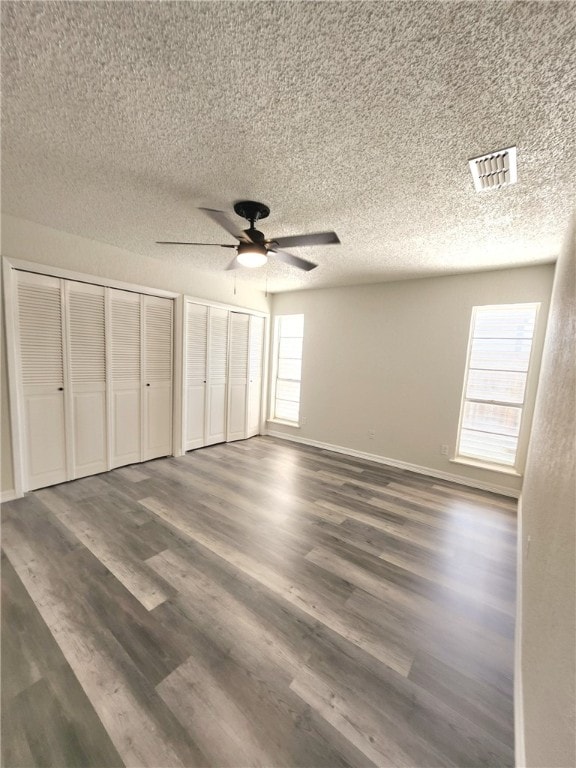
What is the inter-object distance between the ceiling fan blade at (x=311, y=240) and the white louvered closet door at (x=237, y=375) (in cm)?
263

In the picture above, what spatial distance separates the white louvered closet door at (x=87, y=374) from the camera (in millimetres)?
3207

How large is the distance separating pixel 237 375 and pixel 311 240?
10.4 feet

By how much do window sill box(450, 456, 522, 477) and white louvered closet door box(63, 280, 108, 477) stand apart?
4369mm

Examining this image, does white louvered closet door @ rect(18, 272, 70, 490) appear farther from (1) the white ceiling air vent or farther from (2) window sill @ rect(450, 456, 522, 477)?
(2) window sill @ rect(450, 456, 522, 477)

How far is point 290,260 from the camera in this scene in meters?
2.69

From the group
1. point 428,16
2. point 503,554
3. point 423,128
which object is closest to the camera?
point 428,16

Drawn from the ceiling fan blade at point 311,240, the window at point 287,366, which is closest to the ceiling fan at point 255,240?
the ceiling fan blade at point 311,240

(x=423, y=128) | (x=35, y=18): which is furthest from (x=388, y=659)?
(x=35, y=18)

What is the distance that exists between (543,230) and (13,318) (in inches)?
185

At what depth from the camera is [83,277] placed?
3.20 m

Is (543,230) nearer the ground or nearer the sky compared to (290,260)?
nearer the sky

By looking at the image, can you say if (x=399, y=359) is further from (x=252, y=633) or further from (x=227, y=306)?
(x=252, y=633)

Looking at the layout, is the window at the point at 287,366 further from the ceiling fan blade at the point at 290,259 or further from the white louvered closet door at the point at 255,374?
the ceiling fan blade at the point at 290,259

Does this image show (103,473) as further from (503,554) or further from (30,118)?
(503,554)
